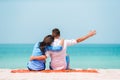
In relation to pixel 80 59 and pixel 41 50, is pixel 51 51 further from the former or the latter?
pixel 80 59

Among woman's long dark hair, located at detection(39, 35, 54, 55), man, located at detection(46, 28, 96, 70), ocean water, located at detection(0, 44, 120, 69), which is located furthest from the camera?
ocean water, located at detection(0, 44, 120, 69)

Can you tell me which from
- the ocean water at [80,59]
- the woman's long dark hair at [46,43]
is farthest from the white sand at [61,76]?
the ocean water at [80,59]

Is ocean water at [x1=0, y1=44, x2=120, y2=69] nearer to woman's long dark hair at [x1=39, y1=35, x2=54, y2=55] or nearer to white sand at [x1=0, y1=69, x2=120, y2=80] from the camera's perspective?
woman's long dark hair at [x1=39, y1=35, x2=54, y2=55]

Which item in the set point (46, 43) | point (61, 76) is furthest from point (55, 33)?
point (61, 76)

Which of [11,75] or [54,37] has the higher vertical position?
[54,37]

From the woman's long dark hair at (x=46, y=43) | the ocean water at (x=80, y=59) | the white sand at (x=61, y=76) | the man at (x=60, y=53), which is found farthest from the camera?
the ocean water at (x=80, y=59)

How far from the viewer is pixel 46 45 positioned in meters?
12.4

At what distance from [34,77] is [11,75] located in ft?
2.60

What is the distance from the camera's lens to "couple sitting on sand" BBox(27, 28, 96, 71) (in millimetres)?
12430

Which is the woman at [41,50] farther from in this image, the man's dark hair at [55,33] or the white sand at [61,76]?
the white sand at [61,76]

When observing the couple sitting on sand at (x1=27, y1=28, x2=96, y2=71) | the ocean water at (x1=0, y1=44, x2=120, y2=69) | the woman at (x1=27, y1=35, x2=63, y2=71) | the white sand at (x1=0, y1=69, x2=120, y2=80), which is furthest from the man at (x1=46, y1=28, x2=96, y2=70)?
the ocean water at (x1=0, y1=44, x2=120, y2=69)

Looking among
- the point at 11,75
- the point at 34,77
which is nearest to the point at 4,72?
the point at 11,75

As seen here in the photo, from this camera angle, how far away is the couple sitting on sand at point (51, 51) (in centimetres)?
1243

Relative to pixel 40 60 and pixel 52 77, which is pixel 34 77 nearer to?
pixel 52 77
